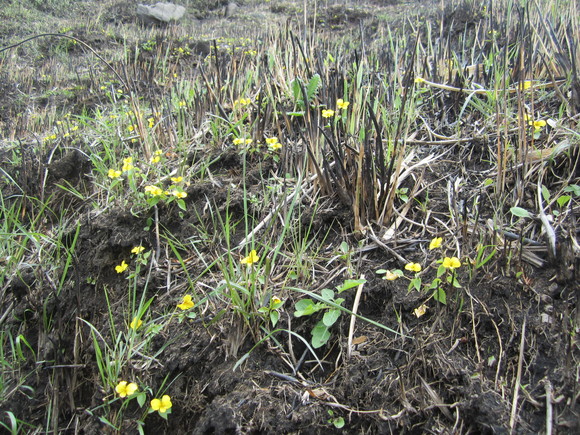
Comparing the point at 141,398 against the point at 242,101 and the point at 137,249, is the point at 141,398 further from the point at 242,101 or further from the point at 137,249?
the point at 242,101

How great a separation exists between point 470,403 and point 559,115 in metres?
1.44

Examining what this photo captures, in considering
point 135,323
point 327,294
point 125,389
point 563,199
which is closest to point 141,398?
point 125,389

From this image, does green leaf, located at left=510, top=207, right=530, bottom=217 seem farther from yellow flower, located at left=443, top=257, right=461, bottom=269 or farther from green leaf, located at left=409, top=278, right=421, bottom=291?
green leaf, located at left=409, top=278, right=421, bottom=291

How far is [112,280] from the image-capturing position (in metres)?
1.98

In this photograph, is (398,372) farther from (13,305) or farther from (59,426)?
(13,305)

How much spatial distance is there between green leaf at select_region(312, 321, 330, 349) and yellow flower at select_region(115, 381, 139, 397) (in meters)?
0.68

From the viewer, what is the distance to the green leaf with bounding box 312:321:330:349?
1.41 m

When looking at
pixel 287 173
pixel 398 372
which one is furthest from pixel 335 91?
pixel 398 372

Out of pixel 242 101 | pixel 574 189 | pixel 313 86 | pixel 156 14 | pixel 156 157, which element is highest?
pixel 156 14

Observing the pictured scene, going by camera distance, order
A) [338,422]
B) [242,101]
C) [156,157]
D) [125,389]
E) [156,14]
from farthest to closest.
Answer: [156,14]
[242,101]
[156,157]
[125,389]
[338,422]

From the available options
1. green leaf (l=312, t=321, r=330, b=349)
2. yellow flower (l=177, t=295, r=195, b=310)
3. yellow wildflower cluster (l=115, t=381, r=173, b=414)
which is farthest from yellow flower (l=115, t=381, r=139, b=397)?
green leaf (l=312, t=321, r=330, b=349)

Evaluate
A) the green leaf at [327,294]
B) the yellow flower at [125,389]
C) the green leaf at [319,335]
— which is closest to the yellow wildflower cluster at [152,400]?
the yellow flower at [125,389]

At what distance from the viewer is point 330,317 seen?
142 cm

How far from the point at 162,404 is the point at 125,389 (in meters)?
0.17
